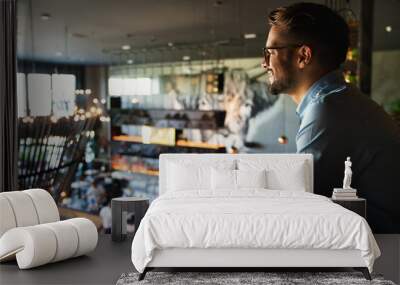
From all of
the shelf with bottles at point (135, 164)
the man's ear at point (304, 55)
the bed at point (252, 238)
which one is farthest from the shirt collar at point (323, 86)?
the bed at point (252, 238)

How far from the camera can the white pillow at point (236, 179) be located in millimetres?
5777

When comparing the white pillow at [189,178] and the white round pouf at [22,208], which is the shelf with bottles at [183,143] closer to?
the white pillow at [189,178]

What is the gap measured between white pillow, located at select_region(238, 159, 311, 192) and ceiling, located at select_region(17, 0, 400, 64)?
1.35 metres

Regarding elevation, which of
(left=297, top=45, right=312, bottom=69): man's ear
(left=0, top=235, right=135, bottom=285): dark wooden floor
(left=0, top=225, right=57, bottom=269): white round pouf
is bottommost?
(left=0, top=235, right=135, bottom=285): dark wooden floor

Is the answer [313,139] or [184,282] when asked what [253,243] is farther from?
[313,139]

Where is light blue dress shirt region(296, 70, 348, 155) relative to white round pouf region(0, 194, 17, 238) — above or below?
above

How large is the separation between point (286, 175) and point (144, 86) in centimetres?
201

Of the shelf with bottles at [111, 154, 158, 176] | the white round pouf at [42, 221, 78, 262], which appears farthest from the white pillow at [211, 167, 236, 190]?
the white round pouf at [42, 221, 78, 262]

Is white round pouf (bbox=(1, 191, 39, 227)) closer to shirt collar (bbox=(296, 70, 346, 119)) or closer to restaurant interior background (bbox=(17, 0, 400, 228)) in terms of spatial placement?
restaurant interior background (bbox=(17, 0, 400, 228))

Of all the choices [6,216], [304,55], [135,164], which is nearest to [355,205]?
[304,55]

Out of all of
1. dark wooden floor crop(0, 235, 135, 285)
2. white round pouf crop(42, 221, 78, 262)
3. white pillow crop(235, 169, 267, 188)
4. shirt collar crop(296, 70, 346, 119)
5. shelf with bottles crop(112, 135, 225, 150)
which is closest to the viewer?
dark wooden floor crop(0, 235, 135, 285)

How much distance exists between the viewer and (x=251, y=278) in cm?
446

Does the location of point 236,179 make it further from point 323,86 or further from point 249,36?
point 249,36

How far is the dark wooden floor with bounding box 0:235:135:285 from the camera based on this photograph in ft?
14.6
